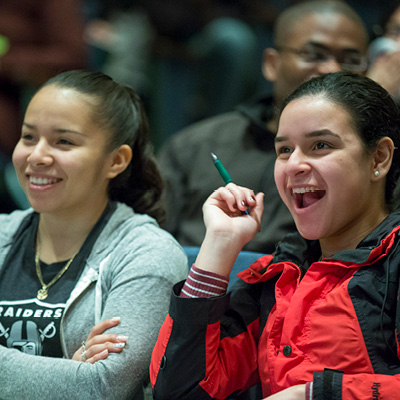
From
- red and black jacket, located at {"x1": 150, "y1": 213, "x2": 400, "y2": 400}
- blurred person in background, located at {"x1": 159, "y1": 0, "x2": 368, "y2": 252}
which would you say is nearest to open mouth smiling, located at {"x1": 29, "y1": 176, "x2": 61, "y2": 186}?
red and black jacket, located at {"x1": 150, "y1": 213, "x2": 400, "y2": 400}

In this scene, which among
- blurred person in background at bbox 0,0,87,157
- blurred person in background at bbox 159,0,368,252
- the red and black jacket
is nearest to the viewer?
the red and black jacket

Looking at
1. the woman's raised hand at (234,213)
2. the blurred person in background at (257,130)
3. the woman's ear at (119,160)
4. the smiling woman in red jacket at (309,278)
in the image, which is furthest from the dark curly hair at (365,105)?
the blurred person in background at (257,130)

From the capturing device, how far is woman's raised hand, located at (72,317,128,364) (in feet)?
4.48

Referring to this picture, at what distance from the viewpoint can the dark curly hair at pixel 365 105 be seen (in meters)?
1.26

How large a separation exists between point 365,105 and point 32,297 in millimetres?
888

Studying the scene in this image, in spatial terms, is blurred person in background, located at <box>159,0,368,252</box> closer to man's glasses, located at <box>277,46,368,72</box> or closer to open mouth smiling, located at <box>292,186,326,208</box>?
man's glasses, located at <box>277,46,368,72</box>

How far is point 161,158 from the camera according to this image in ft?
8.40

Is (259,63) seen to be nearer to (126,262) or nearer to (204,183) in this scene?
(204,183)

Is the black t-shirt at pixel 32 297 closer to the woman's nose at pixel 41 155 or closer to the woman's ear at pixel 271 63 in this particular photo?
the woman's nose at pixel 41 155

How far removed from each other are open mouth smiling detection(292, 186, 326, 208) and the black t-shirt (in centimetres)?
56

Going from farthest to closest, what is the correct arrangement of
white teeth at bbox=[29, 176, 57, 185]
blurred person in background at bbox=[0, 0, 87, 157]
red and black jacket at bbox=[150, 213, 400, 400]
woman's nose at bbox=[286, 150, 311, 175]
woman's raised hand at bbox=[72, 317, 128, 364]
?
blurred person in background at bbox=[0, 0, 87, 157], white teeth at bbox=[29, 176, 57, 185], woman's raised hand at bbox=[72, 317, 128, 364], woman's nose at bbox=[286, 150, 311, 175], red and black jacket at bbox=[150, 213, 400, 400]

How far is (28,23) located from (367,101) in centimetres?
309

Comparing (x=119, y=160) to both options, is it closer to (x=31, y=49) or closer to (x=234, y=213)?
(x=234, y=213)

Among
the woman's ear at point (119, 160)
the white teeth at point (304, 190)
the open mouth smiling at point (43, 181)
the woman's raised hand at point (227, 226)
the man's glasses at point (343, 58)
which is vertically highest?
the man's glasses at point (343, 58)
